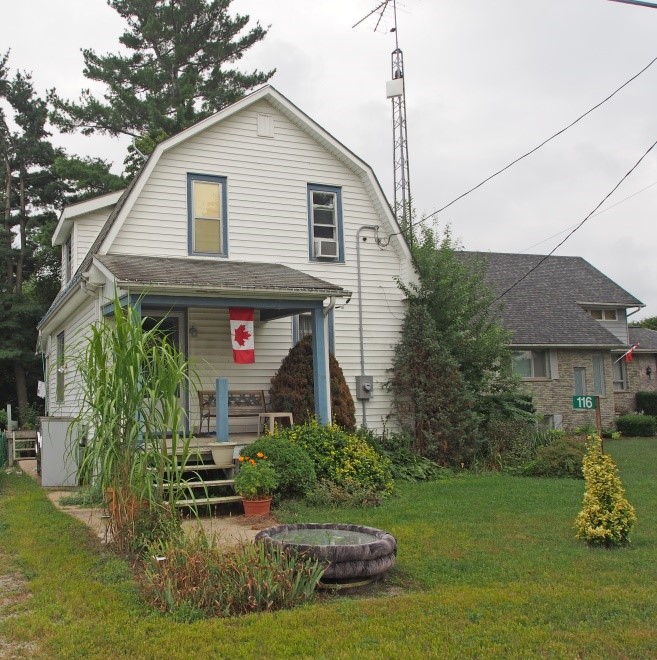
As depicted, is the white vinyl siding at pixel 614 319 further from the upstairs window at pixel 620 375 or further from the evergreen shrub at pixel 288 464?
the evergreen shrub at pixel 288 464

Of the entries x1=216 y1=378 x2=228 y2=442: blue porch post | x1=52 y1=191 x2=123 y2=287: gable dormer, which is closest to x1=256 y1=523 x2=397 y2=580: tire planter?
x1=216 y1=378 x2=228 y2=442: blue porch post

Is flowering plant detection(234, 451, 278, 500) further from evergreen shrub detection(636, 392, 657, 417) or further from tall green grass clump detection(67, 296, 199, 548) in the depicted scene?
evergreen shrub detection(636, 392, 657, 417)

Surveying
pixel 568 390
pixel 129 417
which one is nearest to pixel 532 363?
pixel 568 390

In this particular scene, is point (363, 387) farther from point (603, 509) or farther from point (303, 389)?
point (603, 509)

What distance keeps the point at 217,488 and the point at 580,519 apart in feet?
16.8

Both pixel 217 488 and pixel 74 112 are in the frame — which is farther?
pixel 74 112

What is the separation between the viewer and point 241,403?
1265 centimetres

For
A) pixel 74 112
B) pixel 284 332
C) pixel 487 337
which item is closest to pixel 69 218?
pixel 284 332

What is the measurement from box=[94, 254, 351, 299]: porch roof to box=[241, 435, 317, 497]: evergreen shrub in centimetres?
240

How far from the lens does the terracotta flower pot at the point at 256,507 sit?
29.6ft

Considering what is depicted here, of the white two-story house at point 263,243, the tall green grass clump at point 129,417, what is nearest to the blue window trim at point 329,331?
the white two-story house at point 263,243

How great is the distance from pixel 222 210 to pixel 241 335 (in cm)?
306

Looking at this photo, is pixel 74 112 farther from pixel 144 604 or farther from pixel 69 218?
pixel 144 604

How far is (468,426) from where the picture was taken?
13625mm
